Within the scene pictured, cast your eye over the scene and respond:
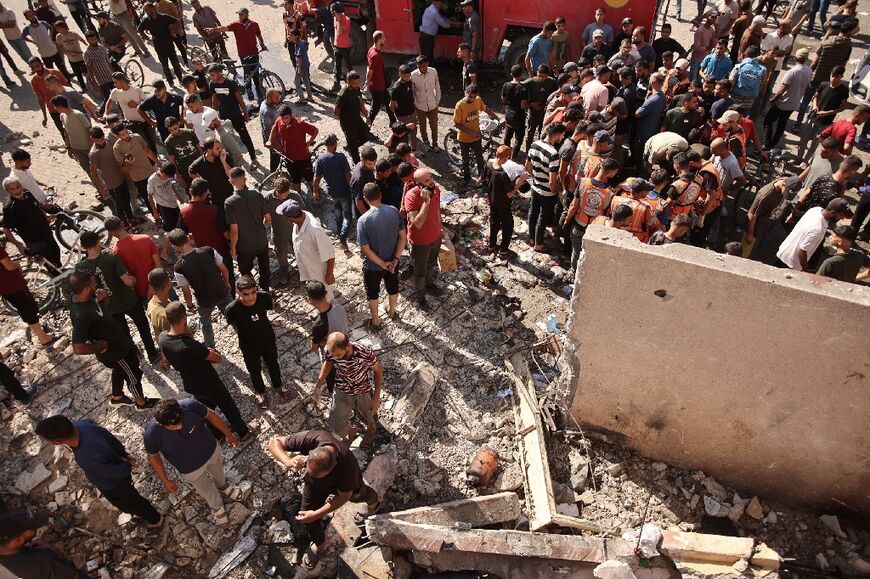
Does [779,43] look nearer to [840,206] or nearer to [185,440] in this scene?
[840,206]

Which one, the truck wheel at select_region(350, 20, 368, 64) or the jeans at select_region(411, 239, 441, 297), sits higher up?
the truck wheel at select_region(350, 20, 368, 64)

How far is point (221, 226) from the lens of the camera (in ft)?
19.9

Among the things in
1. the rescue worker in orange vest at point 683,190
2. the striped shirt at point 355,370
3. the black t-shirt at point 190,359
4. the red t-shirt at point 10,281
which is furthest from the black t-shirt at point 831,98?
the red t-shirt at point 10,281

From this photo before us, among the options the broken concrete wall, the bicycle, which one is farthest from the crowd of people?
the broken concrete wall

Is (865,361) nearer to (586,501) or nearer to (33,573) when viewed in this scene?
(586,501)

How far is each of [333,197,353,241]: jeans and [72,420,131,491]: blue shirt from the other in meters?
3.86

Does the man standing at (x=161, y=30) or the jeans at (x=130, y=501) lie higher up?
the man standing at (x=161, y=30)

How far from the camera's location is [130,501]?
4.28m

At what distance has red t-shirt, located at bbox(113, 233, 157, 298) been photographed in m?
5.48

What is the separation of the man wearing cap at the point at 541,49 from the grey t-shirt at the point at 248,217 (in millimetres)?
5648

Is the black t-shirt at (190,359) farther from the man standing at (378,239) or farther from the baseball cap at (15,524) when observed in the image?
the man standing at (378,239)

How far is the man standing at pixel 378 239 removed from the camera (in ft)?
18.0

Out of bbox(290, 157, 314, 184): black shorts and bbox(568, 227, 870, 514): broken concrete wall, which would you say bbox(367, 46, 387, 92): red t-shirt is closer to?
bbox(290, 157, 314, 184): black shorts

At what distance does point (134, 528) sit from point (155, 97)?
5905mm
